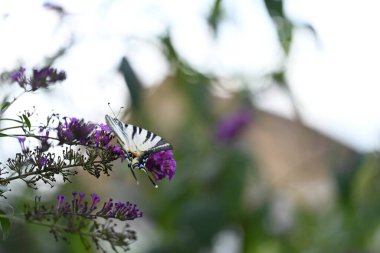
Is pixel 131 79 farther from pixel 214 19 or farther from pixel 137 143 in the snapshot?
pixel 137 143

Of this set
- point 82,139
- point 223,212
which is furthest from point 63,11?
point 223,212

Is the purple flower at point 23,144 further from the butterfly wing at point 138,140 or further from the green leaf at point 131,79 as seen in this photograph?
the green leaf at point 131,79

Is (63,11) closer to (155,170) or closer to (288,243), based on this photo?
(155,170)

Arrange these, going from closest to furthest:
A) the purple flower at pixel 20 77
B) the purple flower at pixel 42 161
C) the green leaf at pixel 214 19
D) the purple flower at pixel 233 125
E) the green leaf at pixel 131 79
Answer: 1. the purple flower at pixel 42 161
2. the purple flower at pixel 20 77
3. the green leaf at pixel 131 79
4. the green leaf at pixel 214 19
5. the purple flower at pixel 233 125

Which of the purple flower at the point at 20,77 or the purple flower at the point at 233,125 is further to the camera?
the purple flower at the point at 233,125

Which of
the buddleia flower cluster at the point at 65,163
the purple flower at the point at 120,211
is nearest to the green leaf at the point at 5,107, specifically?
the buddleia flower cluster at the point at 65,163

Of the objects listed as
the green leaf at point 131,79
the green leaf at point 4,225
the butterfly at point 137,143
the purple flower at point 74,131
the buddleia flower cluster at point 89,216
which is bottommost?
the green leaf at point 131,79

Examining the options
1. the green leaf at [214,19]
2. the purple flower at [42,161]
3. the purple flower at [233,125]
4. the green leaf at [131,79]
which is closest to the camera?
the purple flower at [42,161]

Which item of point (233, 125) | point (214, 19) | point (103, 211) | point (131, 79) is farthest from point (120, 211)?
point (233, 125)
